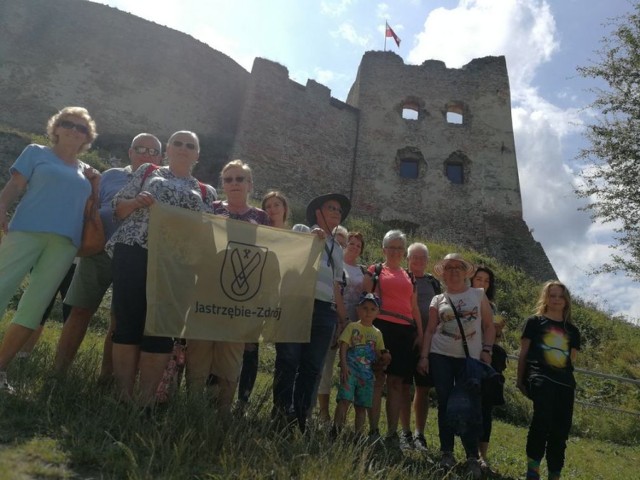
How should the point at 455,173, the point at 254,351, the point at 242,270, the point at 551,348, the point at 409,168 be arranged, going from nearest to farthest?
the point at 242,270
the point at 551,348
the point at 254,351
the point at 409,168
the point at 455,173

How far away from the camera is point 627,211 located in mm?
11180

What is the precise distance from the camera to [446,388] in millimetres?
4090

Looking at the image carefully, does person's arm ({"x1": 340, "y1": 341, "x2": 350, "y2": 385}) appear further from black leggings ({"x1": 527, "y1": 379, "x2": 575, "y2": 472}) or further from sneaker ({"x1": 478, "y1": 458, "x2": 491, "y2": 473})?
black leggings ({"x1": 527, "y1": 379, "x2": 575, "y2": 472})

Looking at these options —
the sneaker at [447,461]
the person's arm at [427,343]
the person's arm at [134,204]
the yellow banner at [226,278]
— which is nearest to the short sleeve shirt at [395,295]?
the person's arm at [427,343]

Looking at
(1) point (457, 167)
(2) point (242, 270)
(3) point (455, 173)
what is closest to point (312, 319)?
(2) point (242, 270)

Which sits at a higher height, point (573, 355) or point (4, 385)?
point (573, 355)

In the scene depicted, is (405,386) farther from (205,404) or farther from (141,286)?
(141,286)

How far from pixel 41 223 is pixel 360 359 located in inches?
113

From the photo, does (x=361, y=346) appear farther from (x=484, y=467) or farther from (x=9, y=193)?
(x=9, y=193)

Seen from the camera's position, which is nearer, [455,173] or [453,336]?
[453,336]

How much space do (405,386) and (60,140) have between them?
383 centimetres

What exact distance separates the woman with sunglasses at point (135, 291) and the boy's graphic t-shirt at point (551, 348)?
3.11 m

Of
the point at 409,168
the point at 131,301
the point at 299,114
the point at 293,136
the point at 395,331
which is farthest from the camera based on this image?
the point at 409,168

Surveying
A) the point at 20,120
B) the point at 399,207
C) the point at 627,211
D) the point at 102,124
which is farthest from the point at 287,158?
the point at 627,211
